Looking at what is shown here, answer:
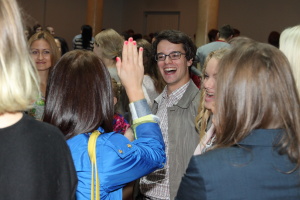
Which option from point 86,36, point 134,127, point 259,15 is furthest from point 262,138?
point 259,15

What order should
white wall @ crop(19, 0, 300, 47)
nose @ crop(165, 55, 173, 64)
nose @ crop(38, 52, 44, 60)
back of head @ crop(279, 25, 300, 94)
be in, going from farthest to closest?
1. white wall @ crop(19, 0, 300, 47)
2. nose @ crop(38, 52, 44, 60)
3. nose @ crop(165, 55, 173, 64)
4. back of head @ crop(279, 25, 300, 94)

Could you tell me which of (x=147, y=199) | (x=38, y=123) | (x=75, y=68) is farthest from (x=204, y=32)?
(x=38, y=123)

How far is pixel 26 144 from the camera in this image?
1058 millimetres

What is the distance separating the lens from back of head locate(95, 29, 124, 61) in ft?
13.0

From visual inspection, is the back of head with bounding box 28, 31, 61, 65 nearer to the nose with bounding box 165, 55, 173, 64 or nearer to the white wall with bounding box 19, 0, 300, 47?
Result: the nose with bounding box 165, 55, 173, 64

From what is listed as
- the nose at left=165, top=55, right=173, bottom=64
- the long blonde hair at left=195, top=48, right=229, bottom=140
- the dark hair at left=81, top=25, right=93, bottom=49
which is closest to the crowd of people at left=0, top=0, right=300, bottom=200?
the long blonde hair at left=195, top=48, right=229, bottom=140

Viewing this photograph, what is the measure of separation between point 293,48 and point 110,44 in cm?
239

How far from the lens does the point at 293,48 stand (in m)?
1.83

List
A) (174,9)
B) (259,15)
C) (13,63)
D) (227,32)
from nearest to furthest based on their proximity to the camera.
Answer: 1. (13,63)
2. (227,32)
3. (259,15)
4. (174,9)

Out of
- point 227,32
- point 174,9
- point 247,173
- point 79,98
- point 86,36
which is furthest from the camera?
point 174,9

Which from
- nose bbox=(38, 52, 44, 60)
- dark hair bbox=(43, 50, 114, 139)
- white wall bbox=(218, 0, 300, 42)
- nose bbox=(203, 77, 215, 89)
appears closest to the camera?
dark hair bbox=(43, 50, 114, 139)

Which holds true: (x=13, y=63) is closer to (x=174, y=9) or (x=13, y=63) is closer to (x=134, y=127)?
(x=134, y=127)

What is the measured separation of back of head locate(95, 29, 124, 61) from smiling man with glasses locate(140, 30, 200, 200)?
105 cm

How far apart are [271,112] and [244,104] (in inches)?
3.6
